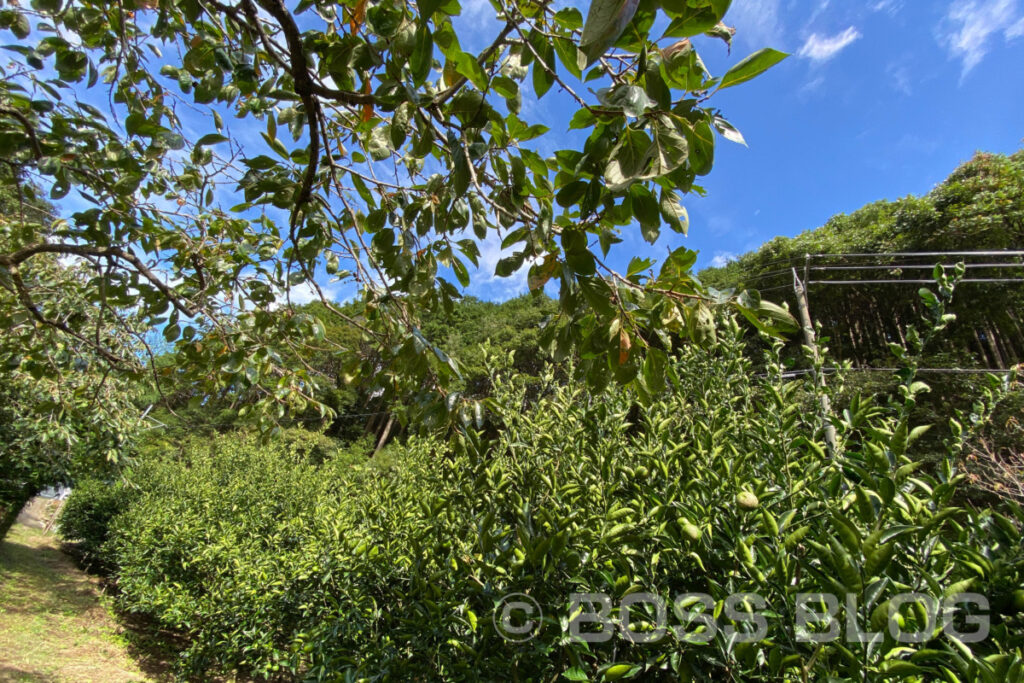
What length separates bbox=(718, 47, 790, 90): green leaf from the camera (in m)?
0.62

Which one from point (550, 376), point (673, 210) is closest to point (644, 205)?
point (673, 210)

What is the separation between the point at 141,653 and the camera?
6.76m

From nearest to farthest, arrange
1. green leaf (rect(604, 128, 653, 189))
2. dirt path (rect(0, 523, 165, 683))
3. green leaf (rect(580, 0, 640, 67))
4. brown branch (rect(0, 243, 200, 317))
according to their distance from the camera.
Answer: green leaf (rect(580, 0, 640, 67))
green leaf (rect(604, 128, 653, 189))
brown branch (rect(0, 243, 200, 317))
dirt path (rect(0, 523, 165, 683))

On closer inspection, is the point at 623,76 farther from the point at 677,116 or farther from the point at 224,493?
the point at 224,493

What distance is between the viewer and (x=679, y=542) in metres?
1.18

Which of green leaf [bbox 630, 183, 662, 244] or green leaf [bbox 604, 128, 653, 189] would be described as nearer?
green leaf [bbox 604, 128, 653, 189]

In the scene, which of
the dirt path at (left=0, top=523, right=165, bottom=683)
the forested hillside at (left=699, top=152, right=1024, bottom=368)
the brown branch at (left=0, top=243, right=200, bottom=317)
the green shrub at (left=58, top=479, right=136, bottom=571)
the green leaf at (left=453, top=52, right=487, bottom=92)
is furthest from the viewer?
the green shrub at (left=58, top=479, right=136, bottom=571)

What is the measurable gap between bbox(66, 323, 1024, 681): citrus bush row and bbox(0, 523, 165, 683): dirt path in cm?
511

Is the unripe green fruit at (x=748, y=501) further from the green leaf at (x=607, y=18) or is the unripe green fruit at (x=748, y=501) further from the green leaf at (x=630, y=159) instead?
A: the green leaf at (x=607, y=18)

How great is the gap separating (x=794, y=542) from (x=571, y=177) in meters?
A: 0.83

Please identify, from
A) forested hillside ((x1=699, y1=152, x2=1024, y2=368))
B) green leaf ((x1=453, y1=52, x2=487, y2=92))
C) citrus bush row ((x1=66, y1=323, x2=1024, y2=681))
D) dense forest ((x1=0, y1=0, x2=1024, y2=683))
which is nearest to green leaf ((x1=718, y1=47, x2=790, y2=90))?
dense forest ((x1=0, y1=0, x2=1024, y2=683))

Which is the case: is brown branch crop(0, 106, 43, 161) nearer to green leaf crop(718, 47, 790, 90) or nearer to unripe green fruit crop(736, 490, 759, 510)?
green leaf crop(718, 47, 790, 90)

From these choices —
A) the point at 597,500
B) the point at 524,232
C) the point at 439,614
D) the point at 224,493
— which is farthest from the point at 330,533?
the point at 224,493

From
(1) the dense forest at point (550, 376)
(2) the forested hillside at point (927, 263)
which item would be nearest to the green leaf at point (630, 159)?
(1) the dense forest at point (550, 376)
